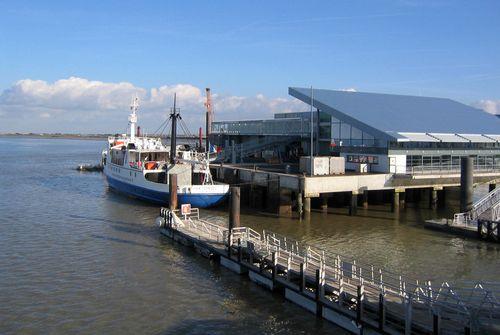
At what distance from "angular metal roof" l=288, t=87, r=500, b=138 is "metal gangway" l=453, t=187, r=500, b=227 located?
10.3m

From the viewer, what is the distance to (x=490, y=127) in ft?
185

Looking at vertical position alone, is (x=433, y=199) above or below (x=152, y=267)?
above

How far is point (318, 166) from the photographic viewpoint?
42.4 metres

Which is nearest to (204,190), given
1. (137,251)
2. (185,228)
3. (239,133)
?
(185,228)

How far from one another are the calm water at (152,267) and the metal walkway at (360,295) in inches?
29.0

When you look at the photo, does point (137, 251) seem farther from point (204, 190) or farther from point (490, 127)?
point (490, 127)

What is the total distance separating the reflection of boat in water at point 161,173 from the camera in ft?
146

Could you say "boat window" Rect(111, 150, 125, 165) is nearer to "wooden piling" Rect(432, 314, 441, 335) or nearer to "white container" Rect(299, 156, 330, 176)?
"white container" Rect(299, 156, 330, 176)

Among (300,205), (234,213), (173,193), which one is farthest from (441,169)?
(234,213)

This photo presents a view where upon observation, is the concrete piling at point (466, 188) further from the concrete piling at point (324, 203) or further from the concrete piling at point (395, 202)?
the concrete piling at point (324, 203)

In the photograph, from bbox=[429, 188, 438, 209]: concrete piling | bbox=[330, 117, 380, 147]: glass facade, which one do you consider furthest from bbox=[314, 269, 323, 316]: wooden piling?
bbox=[330, 117, 380, 147]: glass facade

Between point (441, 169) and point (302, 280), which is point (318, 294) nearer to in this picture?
point (302, 280)

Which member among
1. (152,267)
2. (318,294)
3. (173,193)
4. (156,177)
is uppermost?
(156,177)

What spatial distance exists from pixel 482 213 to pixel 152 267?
22819 mm
